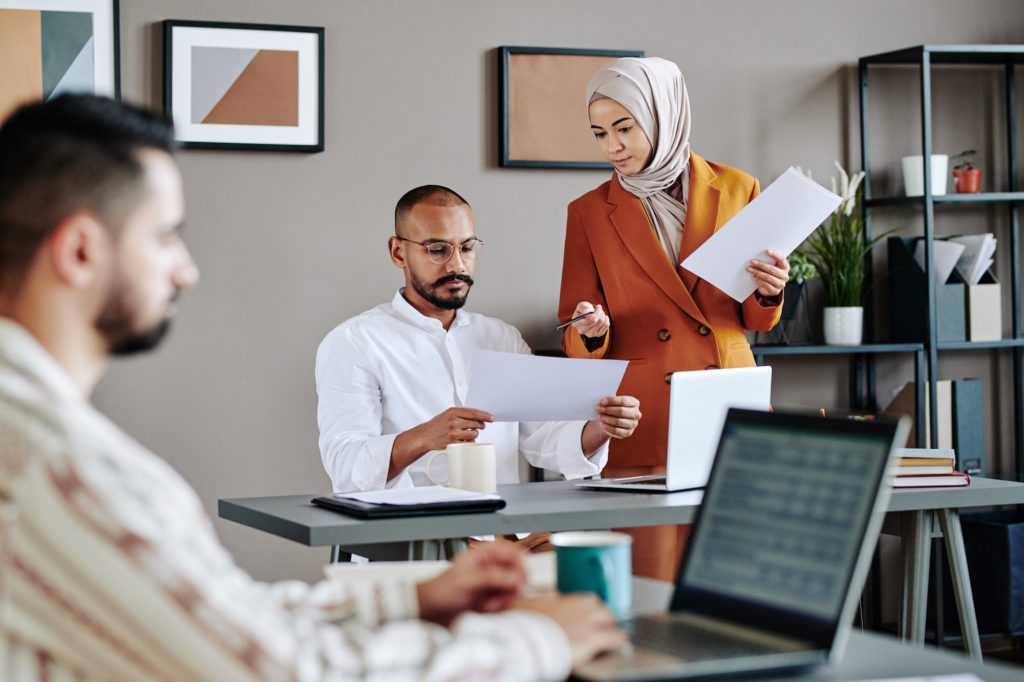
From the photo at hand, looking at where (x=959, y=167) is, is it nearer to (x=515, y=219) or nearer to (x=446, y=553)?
(x=515, y=219)

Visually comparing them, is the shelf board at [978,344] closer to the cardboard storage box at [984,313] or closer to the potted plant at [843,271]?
the cardboard storage box at [984,313]

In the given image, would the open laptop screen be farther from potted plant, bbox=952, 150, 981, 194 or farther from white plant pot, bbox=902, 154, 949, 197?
potted plant, bbox=952, 150, 981, 194

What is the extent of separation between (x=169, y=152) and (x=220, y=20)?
2.61 metres

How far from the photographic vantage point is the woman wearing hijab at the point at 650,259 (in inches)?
111

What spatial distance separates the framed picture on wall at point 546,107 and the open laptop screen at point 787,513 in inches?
101

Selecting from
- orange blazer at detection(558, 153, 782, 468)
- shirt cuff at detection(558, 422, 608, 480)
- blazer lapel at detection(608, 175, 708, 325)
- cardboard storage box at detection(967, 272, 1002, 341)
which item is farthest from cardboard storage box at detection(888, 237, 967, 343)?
shirt cuff at detection(558, 422, 608, 480)

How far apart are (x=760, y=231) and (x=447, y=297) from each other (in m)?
0.75

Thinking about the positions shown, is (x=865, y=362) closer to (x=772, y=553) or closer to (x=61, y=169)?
(x=772, y=553)

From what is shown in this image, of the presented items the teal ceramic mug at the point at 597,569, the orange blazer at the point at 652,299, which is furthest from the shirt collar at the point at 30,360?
the orange blazer at the point at 652,299

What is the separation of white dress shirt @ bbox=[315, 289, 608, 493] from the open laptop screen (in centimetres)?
140

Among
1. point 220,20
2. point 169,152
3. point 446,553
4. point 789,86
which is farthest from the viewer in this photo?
point 789,86

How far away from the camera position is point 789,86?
13.1 ft

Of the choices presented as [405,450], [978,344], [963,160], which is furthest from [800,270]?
[405,450]

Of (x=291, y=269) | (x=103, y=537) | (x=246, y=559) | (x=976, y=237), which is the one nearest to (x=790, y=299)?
(x=976, y=237)
